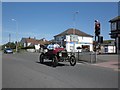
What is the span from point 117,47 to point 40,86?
41.9 metres

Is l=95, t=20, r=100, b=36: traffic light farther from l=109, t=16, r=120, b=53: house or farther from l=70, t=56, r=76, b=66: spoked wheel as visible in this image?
l=109, t=16, r=120, b=53: house

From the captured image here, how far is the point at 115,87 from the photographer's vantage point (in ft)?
34.2

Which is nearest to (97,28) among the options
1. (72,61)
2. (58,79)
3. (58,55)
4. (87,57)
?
(72,61)

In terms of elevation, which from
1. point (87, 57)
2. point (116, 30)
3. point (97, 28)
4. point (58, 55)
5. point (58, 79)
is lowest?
point (58, 79)

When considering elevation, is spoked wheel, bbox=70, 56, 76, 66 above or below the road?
above

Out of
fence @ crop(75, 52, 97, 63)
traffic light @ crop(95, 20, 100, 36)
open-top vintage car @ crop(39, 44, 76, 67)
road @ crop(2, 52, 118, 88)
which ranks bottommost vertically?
road @ crop(2, 52, 118, 88)

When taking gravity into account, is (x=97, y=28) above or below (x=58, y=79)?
above

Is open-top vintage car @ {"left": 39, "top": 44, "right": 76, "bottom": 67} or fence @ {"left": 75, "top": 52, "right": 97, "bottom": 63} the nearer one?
open-top vintage car @ {"left": 39, "top": 44, "right": 76, "bottom": 67}

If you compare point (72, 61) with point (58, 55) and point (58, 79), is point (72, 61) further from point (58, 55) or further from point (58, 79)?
point (58, 79)

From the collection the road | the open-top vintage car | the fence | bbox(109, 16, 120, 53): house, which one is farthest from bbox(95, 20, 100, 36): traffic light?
bbox(109, 16, 120, 53): house

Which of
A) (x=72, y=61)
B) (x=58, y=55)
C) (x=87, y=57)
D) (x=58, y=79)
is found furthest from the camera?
(x=87, y=57)

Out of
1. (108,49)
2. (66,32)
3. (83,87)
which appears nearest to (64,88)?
(83,87)

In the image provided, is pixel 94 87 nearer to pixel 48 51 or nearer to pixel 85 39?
pixel 48 51

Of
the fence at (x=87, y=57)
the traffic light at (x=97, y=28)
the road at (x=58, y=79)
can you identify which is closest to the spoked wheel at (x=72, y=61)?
the traffic light at (x=97, y=28)
